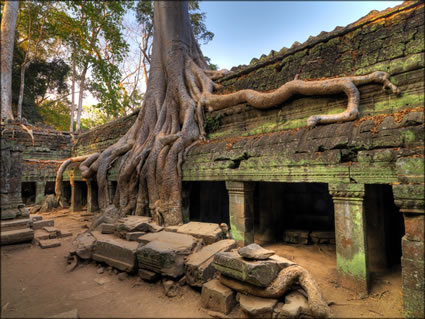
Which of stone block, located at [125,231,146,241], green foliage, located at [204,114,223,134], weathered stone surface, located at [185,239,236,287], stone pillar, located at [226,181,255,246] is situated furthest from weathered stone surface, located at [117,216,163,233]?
green foliage, located at [204,114,223,134]

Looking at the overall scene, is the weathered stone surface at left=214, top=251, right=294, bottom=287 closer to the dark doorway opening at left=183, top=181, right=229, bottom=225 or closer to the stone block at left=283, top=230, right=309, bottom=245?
the stone block at left=283, top=230, right=309, bottom=245

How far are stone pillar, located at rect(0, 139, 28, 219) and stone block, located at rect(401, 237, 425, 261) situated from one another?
4.10 metres

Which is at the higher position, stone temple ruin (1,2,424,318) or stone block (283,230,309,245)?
stone temple ruin (1,2,424,318)

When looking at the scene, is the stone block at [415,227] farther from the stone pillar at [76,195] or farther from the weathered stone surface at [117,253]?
the stone pillar at [76,195]

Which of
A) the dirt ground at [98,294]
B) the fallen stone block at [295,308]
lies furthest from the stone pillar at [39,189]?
the fallen stone block at [295,308]

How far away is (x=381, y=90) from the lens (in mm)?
4125

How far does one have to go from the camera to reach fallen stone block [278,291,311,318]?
108 inches

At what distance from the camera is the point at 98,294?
2.15 metres

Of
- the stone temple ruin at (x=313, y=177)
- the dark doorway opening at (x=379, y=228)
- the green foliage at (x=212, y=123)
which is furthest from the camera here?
the green foliage at (x=212, y=123)

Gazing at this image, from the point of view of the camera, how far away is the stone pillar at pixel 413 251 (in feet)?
9.02

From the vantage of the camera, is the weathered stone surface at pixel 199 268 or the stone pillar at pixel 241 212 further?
the stone pillar at pixel 241 212

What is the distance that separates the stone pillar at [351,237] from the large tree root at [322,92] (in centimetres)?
136

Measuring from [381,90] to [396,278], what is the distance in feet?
10.5

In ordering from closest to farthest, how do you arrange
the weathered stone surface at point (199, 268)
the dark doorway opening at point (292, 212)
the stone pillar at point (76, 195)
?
the weathered stone surface at point (199, 268) < the dark doorway opening at point (292, 212) < the stone pillar at point (76, 195)
